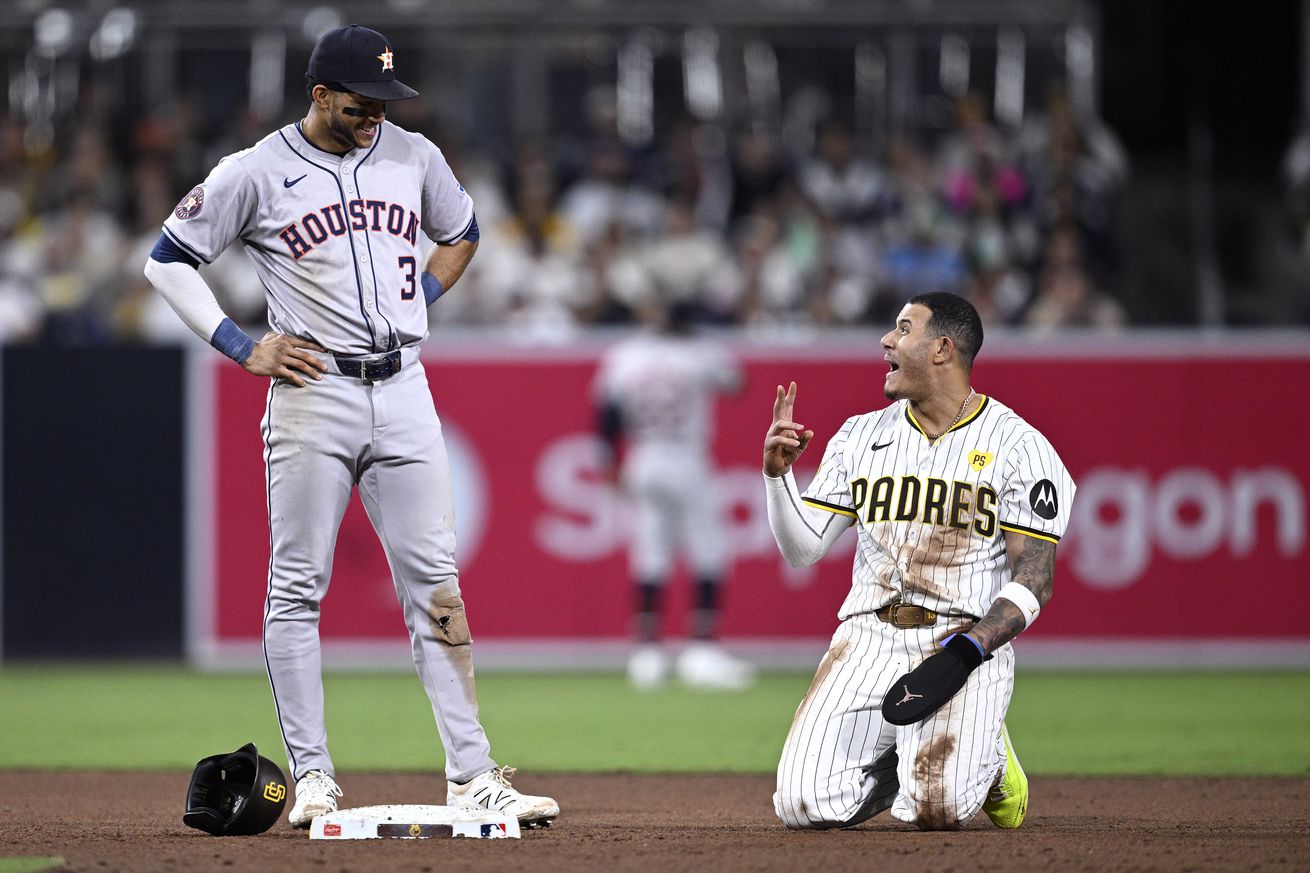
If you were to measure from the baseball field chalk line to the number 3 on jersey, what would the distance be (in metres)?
1.62

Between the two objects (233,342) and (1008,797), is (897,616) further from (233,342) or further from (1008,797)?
(233,342)

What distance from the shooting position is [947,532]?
19.4ft

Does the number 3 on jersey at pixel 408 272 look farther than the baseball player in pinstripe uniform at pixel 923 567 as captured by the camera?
Yes

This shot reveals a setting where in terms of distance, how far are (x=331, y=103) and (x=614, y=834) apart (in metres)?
2.42

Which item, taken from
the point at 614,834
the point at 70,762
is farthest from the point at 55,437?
the point at 614,834

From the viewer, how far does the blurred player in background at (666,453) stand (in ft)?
40.6

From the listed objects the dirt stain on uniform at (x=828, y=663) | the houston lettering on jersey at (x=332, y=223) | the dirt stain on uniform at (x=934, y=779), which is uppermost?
the houston lettering on jersey at (x=332, y=223)

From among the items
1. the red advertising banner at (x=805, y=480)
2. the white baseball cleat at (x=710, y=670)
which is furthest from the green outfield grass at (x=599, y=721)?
the red advertising banner at (x=805, y=480)

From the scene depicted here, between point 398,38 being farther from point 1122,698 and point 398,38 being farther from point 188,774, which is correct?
point 188,774

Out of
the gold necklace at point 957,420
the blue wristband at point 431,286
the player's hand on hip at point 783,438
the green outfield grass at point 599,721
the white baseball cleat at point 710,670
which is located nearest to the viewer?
the player's hand on hip at point 783,438

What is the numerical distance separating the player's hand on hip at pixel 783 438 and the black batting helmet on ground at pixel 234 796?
1818 mm

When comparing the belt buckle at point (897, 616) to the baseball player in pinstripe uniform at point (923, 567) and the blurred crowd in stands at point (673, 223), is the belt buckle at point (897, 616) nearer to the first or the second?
the baseball player in pinstripe uniform at point (923, 567)

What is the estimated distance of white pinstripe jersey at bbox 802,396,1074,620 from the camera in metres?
5.85

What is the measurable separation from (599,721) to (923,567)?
15.0ft
